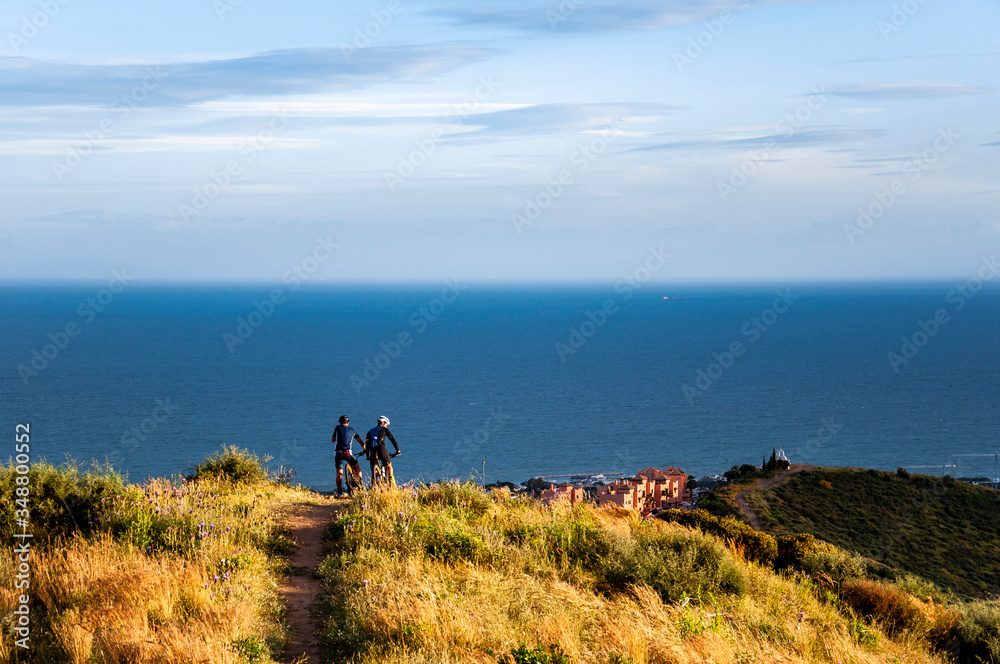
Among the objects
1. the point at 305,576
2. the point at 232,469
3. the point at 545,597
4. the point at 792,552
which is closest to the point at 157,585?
the point at 305,576

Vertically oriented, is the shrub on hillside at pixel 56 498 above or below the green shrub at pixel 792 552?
above

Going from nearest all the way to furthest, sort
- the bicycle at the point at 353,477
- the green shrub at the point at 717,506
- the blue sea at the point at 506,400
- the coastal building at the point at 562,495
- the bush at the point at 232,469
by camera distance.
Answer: the coastal building at the point at 562,495, the bush at the point at 232,469, the bicycle at the point at 353,477, the green shrub at the point at 717,506, the blue sea at the point at 506,400

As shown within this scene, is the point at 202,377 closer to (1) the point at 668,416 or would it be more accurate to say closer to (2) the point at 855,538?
(1) the point at 668,416

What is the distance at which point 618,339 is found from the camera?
17375 centimetres

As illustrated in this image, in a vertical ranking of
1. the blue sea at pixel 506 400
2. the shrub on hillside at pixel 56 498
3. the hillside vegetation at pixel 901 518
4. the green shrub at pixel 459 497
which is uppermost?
the blue sea at pixel 506 400

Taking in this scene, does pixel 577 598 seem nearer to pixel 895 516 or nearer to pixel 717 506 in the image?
pixel 717 506

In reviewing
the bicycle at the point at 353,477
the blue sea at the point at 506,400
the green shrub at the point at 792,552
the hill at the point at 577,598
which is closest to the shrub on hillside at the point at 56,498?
the hill at the point at 577,598

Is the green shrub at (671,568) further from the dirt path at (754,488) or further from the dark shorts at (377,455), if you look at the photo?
the dirt path at (754,488)

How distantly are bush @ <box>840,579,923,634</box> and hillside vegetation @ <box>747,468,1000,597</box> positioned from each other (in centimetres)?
2329

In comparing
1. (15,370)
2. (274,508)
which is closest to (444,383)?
(15,370)

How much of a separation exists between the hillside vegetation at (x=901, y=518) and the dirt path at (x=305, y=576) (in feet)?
98.8

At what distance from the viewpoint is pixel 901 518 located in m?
40.9

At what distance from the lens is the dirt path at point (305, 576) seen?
6.42 m

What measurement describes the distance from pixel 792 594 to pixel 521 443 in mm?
64239
